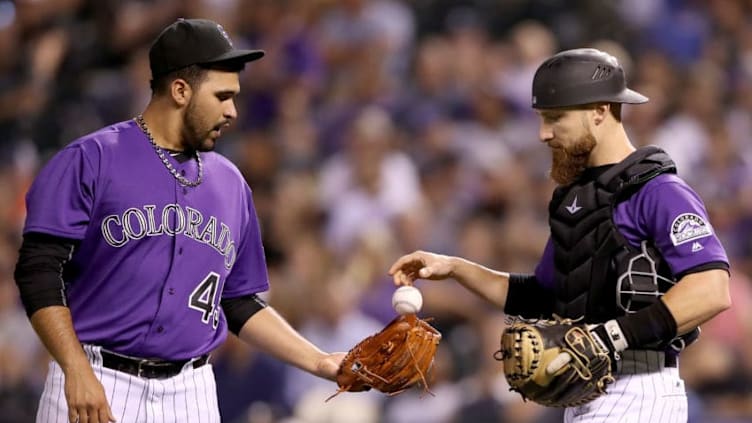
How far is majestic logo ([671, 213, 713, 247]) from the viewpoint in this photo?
12.3ft

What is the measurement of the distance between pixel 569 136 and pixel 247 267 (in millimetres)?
1278

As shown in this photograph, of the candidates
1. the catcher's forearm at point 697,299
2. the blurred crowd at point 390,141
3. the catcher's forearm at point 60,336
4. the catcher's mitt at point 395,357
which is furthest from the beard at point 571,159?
the blurred crowd at point 390,141

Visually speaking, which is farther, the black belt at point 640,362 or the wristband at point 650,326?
the black belt at point 640,362

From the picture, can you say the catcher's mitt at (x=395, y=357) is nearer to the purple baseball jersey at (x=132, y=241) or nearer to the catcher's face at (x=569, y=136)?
the purple baseball jersey at (x=132, y=241)

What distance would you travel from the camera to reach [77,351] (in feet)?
12.1

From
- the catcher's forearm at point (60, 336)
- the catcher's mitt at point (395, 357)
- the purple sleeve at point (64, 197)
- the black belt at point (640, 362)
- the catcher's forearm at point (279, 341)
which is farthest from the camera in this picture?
the catcher's forearm at point (279, 341)

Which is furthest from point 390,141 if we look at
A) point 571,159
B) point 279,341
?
point 571,159

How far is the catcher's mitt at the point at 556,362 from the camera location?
3771mm

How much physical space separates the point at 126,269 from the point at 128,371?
33cm

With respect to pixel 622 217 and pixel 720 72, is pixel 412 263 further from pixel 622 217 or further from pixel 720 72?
pixel 720 72

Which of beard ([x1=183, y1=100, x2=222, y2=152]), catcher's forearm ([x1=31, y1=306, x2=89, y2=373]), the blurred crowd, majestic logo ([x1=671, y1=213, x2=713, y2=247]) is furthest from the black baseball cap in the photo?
the blurred crowd

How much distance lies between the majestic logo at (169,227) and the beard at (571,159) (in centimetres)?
116

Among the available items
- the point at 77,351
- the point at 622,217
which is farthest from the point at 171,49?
the point at 622,217

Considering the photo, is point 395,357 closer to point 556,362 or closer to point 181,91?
point 556,362
